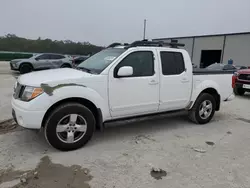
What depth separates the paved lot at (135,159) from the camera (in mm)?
2773

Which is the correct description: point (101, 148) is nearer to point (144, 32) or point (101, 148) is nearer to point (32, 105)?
point (32, 105)

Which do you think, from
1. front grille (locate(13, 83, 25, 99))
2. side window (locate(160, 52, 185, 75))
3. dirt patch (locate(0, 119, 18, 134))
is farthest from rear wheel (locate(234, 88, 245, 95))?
front grille (locate(13, 83, 25, 99))

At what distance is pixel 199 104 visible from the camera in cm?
503

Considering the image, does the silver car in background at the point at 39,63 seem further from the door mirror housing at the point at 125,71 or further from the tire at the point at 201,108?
the door mirror housing at the point at 125,71

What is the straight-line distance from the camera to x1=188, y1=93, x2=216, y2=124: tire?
5.02 meters

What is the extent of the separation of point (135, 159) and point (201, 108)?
98.9 inches

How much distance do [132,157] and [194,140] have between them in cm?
147

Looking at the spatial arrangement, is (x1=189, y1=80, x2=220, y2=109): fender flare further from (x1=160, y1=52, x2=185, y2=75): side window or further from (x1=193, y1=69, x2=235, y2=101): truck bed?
(x1=160, y1=52, x2=185, y2=75): side window

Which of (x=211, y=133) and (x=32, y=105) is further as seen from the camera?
(x=211, y=133)

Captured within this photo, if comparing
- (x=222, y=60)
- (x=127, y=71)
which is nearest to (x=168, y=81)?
(x=127, y=71)

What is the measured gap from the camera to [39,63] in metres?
15.7

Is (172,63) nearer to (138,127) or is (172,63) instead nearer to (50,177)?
(138,127)

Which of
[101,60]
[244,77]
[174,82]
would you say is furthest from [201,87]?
[244,77]

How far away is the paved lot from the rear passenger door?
628mm
